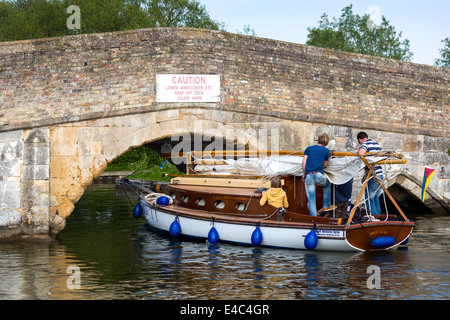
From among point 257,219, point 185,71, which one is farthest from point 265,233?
point 185,71

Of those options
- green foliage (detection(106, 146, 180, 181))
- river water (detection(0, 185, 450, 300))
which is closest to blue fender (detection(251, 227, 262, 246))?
river water (detection(0, 185, 450, 300))

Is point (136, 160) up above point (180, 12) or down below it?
below

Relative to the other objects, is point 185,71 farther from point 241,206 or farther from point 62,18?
point 62,18

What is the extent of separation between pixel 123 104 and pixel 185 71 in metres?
1.33

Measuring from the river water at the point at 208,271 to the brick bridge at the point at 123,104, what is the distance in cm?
115

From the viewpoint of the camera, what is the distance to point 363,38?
36.5m

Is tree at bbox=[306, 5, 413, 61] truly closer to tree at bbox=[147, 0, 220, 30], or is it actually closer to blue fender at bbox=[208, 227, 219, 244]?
tree at bbox=[147, 0, 220, 30]

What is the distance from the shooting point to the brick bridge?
11961 mm

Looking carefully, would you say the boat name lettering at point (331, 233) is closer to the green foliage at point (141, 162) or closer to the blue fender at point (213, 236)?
the blue fender at point (213, 236)
